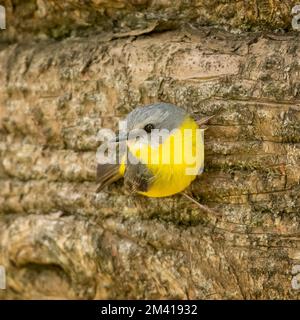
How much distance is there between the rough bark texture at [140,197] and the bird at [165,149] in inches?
5.9

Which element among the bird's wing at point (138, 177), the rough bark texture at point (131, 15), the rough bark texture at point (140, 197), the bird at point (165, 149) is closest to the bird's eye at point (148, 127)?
the bird at point (165, 149)

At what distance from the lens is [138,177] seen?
4.09 m

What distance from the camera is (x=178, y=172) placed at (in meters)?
4.04

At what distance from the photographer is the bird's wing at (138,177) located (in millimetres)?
4059

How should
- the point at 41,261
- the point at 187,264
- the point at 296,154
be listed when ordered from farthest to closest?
the point at 41,261
the point at 187,264
the point at 296,154

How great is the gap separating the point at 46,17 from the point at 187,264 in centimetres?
201

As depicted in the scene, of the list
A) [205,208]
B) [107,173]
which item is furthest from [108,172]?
[205,208]

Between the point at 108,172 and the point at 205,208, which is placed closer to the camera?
the point at 205,208

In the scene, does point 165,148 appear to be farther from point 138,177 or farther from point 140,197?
point 140,197

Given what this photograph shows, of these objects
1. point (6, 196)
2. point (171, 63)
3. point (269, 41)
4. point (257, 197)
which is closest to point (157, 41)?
point (171, 63)

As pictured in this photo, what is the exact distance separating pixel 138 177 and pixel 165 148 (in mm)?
228

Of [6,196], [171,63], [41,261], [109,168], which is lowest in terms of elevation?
[41,261]

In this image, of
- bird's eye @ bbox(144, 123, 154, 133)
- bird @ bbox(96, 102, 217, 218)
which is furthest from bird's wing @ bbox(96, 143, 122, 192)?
bird's eye @ bbox(144, 123, 154, 133)

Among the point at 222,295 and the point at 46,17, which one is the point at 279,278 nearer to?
the point at 222,295
